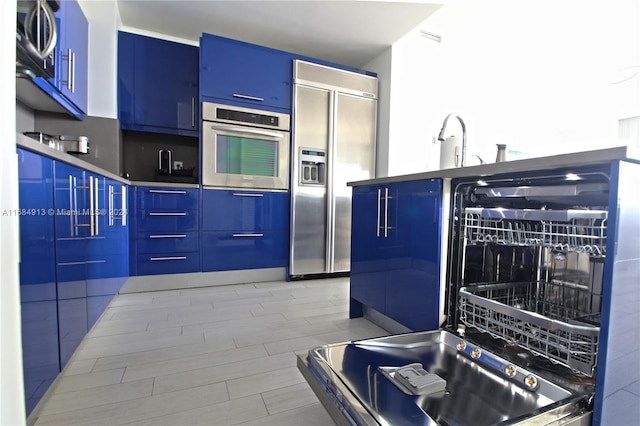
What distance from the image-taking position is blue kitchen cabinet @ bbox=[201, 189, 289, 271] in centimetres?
281

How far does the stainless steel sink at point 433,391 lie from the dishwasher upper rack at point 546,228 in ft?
1.22

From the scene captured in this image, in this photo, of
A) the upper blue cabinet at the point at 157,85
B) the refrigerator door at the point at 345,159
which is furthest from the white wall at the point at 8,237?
the refrigerator door at the point at 345,159

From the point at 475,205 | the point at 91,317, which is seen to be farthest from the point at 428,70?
the point at 91,317

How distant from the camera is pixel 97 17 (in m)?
2.57

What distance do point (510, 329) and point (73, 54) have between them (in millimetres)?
2988

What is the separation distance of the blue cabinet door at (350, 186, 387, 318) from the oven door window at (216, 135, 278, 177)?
1300 mm

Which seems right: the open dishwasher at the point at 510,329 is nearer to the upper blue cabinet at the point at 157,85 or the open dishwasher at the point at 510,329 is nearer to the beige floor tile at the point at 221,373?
the beige floor tile at the point at 221,373

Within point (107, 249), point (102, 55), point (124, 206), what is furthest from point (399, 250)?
point (102, 55)

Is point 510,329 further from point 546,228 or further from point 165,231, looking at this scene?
point 165,231

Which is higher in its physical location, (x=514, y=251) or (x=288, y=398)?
(x=514, y=251)

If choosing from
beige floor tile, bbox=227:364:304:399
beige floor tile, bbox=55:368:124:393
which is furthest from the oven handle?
beige floor tile, bbox=227:364:304:399

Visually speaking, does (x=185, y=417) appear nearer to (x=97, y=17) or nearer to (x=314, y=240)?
(x=314, y=240)

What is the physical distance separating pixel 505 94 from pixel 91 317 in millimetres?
4795

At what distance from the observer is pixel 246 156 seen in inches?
116
